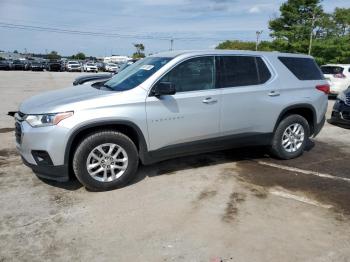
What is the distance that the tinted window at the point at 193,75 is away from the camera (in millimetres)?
5008

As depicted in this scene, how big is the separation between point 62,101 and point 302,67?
3.98 meters

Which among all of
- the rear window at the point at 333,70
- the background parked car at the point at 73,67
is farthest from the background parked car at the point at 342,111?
the background parked car at the point at 73,67

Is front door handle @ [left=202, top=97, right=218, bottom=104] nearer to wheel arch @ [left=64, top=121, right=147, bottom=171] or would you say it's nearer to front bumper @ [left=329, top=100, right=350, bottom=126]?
wheel arch @ [left=64, top=121, right=147, bottom=171]

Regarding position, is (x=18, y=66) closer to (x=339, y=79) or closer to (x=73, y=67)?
(x=73, y=67)

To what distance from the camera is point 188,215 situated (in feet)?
13.6

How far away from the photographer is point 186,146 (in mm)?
5188

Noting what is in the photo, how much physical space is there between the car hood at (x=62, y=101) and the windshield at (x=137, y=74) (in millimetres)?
278

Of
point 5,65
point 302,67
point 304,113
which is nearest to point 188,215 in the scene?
point 304,113

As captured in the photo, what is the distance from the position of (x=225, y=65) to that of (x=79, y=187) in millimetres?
2668

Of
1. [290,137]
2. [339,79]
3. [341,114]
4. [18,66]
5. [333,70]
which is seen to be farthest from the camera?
[18,66]

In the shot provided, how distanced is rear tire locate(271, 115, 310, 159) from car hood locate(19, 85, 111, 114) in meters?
2.90

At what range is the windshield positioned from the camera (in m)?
4.96

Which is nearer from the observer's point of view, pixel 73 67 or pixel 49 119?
pixel 49 119

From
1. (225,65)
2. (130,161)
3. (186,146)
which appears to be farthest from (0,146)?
(225,65)
